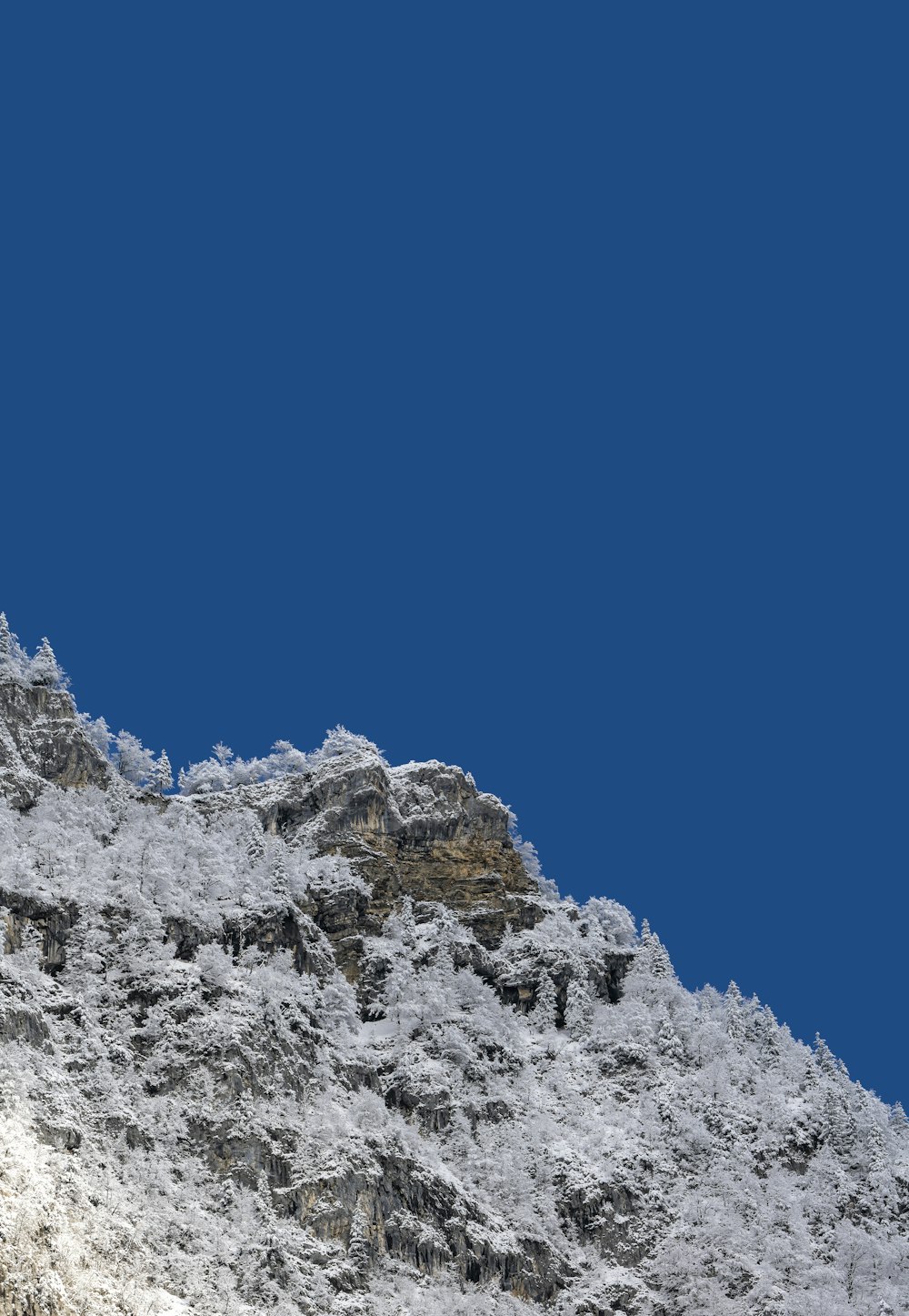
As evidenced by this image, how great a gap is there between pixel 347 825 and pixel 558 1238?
41714 millimetres

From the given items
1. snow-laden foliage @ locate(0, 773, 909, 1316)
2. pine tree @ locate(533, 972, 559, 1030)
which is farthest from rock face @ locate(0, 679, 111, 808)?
pine tree @ locate(533, 972, 559, 1030)

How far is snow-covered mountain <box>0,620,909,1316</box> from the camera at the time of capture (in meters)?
97.8

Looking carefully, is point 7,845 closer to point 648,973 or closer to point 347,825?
point 347,825

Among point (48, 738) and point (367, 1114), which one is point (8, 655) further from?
point (367, 1114)

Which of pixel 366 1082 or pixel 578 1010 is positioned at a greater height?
pixel 578 1010

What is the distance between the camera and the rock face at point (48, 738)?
13512 centimetres

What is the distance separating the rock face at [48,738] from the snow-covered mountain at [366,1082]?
0.23 meters

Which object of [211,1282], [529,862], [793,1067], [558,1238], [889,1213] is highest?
[529,862]

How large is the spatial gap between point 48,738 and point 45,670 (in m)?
6.64

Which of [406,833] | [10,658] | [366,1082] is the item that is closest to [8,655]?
[10,658]

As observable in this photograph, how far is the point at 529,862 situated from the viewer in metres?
157


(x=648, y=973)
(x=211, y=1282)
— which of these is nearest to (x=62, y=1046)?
(x=211, y=1282)

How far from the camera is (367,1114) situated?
368 feet

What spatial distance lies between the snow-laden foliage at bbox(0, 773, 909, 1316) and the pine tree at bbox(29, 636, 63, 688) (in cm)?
1190
